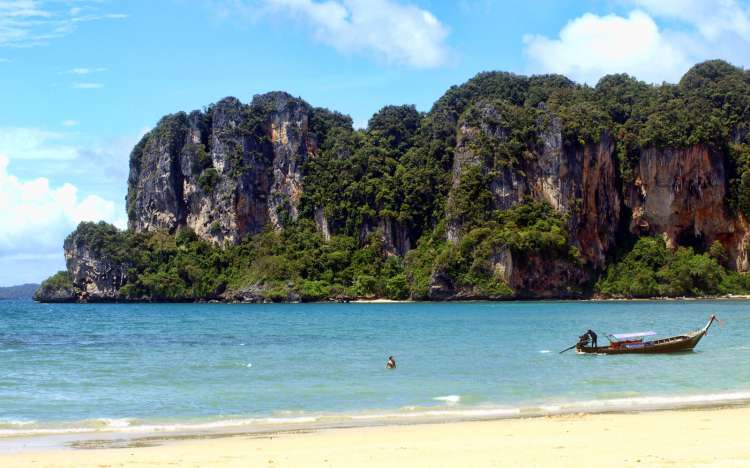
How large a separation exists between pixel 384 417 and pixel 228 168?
111 metres

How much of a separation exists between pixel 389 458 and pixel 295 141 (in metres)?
117

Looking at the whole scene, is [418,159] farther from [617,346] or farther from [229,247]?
[617,346]

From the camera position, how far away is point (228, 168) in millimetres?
127250

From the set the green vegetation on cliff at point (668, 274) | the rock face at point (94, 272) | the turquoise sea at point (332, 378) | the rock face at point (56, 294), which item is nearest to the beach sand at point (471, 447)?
the turquoise sea at point (332, 378)

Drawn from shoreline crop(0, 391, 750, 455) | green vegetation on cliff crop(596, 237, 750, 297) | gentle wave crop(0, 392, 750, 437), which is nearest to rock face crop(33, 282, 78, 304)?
green vegetation on cliff crop(596, 237, 750, 297)

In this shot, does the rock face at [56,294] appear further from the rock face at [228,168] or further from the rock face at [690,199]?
the rock face at [690,199]

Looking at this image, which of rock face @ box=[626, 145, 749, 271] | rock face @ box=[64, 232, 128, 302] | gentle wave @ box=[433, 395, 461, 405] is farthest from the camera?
rock face @ box=[64, 232, 128, 302]

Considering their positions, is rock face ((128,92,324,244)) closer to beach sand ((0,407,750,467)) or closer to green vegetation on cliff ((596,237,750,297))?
green vegetation on cliff ((596,237,750,297))

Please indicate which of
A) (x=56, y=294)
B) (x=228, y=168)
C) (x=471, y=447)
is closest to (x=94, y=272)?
(x=56, y=294)

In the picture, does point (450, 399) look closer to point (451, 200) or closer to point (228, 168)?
point (451, 200)

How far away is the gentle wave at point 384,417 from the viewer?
→ 18516 mm

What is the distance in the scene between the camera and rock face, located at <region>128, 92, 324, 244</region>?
12619 cm

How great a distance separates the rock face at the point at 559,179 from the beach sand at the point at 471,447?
280 feet

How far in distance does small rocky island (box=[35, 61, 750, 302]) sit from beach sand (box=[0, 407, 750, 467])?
79558 mm
